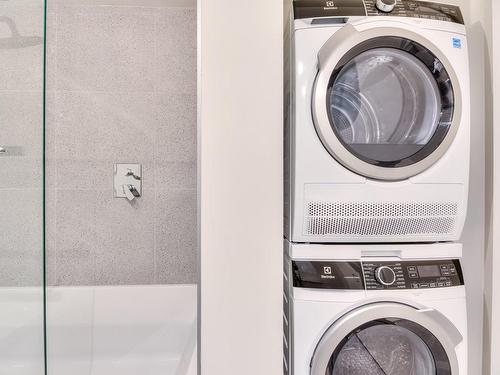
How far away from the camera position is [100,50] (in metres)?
1.85

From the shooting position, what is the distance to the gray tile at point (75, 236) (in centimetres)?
184

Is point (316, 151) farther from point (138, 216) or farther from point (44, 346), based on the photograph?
point (138, 216)

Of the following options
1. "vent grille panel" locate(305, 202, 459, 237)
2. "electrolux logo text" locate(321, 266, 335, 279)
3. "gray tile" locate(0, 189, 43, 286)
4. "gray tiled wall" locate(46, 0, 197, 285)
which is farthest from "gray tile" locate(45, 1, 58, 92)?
"electrolux logo text" locate(321, 266, 335, 279)

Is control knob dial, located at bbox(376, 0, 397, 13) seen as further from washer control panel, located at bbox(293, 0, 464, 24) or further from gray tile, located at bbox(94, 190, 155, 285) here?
gray tile, located at bbox(94, 190, 155, 285)

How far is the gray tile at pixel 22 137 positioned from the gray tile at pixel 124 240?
3.27ft

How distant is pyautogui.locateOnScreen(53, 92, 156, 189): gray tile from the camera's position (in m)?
1.84

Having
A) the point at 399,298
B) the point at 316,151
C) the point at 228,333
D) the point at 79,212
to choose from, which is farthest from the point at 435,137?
the point at 79,212

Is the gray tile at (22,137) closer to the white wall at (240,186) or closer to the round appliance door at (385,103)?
the white wall at (240,186)

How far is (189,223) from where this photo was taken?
1.91m

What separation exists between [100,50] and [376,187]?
1641 mm

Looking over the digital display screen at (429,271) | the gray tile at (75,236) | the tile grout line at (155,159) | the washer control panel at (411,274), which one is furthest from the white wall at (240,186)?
the gray tile at (75,236)

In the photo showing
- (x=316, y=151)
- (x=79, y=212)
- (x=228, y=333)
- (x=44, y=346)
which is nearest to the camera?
(x=44, y=346)

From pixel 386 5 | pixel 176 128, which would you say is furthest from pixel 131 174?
pixel 386 5

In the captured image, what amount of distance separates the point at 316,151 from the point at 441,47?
58 centimetres
